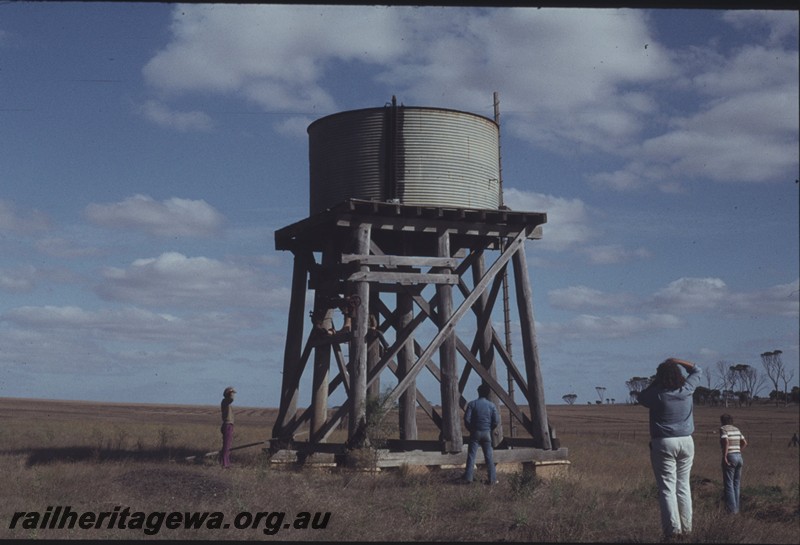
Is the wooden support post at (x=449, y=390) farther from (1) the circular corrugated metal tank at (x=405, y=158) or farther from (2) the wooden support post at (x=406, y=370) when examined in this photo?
(2) the wooden support post at (x=406, y=370)

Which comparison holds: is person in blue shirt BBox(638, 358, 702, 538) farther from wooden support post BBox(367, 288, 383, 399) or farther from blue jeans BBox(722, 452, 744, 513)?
wooden support post BBox(367, 288, 383, 399)

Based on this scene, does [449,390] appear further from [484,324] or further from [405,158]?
[405,158]

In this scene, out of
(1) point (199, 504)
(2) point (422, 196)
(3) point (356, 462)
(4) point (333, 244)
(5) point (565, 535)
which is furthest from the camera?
(4) point (333, 244)

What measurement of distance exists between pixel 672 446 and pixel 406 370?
935 centimetres

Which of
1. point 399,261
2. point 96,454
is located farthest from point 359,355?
point 96,454

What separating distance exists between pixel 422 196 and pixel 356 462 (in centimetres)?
485

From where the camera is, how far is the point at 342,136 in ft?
58.6

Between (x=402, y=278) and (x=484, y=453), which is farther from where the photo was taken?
(x=402, y=278)

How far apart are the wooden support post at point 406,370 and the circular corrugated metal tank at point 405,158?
246cm

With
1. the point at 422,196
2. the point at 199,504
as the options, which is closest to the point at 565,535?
the point at 199,504

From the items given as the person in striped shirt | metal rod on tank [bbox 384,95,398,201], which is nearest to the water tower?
metal rod on tank [bbox 384,95,398,201]

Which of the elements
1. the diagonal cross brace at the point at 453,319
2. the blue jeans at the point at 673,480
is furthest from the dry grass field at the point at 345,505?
the diagonal cross brace at the point at 453,319

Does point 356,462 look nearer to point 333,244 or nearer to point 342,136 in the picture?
point 333,244

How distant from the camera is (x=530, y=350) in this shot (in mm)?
18016
